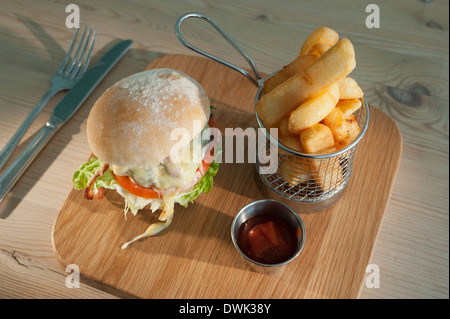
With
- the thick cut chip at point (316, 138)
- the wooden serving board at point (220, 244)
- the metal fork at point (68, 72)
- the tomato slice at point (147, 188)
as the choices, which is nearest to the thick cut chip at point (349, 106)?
the thick cut chip at point (316, 138)

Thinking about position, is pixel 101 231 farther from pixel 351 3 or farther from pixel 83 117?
pixel 351 3

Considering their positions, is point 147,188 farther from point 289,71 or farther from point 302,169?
point 289,71

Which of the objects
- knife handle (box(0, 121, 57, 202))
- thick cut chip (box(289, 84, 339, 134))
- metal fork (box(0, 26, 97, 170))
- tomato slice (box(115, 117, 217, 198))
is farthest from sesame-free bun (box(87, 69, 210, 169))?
metal fork (box(0, 26, 97, 170))

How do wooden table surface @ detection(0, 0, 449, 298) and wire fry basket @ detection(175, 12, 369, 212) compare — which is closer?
wire fry basket @ detection(175, 12, 369, 212)

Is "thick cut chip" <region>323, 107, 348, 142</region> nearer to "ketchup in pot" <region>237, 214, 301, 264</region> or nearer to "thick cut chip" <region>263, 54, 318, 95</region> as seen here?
"thick cut chip" <region>263, 54, 318, 95</region>

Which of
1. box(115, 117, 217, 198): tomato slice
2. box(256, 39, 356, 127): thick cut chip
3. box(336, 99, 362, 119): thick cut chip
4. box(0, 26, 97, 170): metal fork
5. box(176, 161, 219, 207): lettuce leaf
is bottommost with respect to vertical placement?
box(176, 161, 219, 207): lettuce leaf

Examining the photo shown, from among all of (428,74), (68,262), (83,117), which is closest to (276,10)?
(428,74)

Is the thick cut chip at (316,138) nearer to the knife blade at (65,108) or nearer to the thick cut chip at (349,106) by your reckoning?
the thick cut chip at (349,106)
